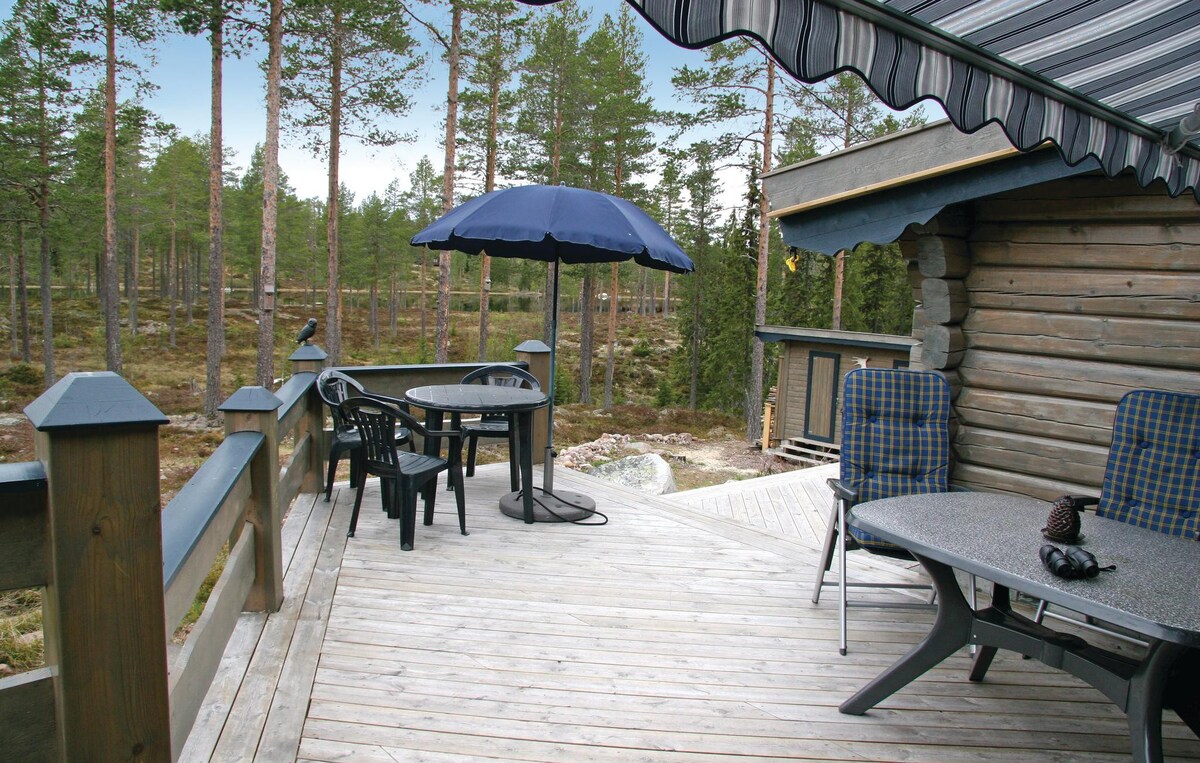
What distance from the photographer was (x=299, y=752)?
2.07 metres

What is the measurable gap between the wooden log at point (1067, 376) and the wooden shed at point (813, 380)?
10.8 m

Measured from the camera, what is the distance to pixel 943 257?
364cm

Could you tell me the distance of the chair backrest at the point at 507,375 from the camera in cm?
536

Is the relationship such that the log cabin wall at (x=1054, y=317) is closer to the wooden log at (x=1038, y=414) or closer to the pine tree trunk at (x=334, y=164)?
the wooden log at (x=1038, y=414)

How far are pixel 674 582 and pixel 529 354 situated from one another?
2652 millimetres

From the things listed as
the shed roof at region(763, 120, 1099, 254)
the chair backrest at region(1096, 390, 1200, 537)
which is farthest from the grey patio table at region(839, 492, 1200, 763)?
the shed roof at region(763, 120, 1099, 254)

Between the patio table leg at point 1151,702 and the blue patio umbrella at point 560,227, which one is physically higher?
the blue patio umbrella at point 560,227

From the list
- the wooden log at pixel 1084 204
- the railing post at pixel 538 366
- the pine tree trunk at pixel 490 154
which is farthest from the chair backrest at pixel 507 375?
the pine tree trunk at pixel 490 154

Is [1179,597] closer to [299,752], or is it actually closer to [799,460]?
[299,752]

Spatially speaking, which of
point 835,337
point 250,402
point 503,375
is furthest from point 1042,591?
point 835,337

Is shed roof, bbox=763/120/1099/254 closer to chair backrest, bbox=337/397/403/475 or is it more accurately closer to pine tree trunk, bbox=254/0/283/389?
chair backrest, bbox=337/397/403/475

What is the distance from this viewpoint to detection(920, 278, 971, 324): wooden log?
145 inches

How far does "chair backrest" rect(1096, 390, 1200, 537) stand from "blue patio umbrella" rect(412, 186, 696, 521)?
2.31 metres

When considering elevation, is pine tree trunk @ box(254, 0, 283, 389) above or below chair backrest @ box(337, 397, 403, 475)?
above
